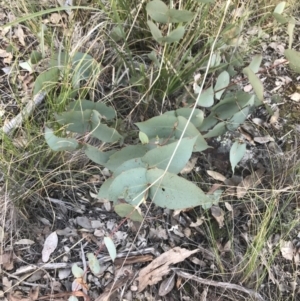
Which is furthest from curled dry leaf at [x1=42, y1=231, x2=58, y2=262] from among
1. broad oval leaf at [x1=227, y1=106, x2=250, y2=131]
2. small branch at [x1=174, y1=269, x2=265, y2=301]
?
broad oval leaf at [x1=227, y1=106, x2=250, y2=131]

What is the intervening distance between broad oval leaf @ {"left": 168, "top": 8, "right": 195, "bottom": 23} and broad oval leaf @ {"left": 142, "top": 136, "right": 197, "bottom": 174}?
336 millimetres

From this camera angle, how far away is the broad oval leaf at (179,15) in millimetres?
975

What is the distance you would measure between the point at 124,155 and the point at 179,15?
1.17ft

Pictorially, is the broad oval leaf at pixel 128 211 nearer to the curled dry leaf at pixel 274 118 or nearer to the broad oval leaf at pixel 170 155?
the broad oval leaf at pixel 170 155

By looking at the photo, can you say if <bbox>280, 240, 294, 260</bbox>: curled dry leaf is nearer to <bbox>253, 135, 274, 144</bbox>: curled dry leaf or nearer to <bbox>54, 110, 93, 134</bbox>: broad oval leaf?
<bbox>253, 135, 274, 144</bbox>: curled dry leaf

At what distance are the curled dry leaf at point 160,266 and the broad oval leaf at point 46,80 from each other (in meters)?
0.53

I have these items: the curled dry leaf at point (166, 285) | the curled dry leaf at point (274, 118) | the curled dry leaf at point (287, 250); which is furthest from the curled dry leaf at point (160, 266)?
the curled dry leaf at point (274, 118)

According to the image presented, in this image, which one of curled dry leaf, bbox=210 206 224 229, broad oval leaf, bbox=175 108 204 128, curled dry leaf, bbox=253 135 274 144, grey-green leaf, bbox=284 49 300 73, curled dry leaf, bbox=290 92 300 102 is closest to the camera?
grey-green leaf, bbox=284 49 300 73

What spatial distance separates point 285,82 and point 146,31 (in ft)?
1.67

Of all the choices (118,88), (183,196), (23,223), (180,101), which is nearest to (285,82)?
(180,101)

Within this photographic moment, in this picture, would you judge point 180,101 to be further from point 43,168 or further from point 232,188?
point 43,168

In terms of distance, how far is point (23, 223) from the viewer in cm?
109

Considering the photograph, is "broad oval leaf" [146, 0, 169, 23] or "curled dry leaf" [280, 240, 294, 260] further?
"curled dry leaf" [280, 240, 294, 260]

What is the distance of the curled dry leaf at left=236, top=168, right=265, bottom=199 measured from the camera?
3.91ft
